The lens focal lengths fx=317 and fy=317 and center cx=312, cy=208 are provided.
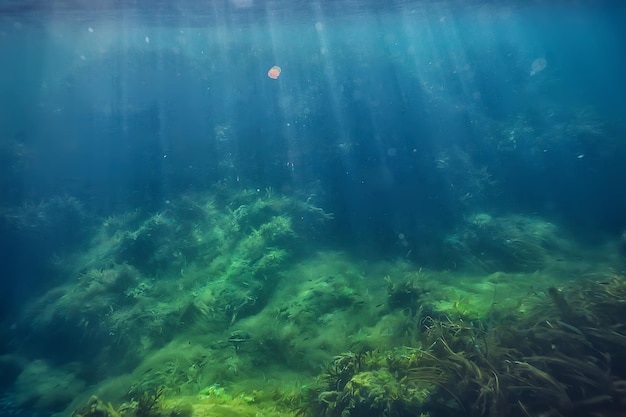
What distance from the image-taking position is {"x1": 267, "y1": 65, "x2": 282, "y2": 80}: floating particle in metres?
22.7

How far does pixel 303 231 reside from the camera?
38.4 feet

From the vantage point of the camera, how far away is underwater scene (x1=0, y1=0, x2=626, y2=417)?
16.3ft

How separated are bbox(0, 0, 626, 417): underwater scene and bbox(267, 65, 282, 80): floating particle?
6.6 inches

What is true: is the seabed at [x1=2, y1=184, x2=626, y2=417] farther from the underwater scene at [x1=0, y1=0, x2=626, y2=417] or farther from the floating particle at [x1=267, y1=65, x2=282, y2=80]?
the floating particle at [x1=267, y1=65, x2=282, y2=80]

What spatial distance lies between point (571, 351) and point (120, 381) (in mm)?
8516

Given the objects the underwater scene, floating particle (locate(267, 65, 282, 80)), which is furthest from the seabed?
floating particle (locate(267, 65, 282, 80))

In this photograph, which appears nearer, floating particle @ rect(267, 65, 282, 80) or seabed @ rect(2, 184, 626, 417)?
seabed @ rect(2, 184, 626, 417)

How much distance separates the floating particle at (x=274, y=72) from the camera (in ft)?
74.5

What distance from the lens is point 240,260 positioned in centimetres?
1050

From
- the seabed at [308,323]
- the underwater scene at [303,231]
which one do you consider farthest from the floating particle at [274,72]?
the seabed at [308,323]

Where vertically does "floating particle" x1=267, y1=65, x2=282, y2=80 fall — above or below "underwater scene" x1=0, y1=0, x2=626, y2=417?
above

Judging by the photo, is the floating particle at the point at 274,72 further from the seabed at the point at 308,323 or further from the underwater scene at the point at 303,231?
the seabed at the point at 308,323

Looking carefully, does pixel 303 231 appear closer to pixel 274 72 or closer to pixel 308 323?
pixel 308 323

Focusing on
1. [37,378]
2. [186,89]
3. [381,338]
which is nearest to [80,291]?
[37,378]
